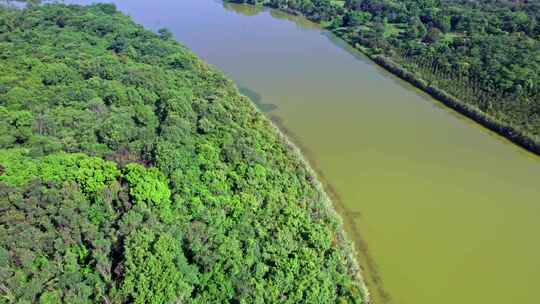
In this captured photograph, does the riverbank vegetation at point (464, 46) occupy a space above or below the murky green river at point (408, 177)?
above

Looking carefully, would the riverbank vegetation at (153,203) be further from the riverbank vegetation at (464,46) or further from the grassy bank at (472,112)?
the riverbank vegetation at (464,46)

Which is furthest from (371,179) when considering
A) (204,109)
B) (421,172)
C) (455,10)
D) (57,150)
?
(455,10)

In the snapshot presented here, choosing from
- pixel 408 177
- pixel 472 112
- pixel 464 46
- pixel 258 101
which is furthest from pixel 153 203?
pixel 464 46

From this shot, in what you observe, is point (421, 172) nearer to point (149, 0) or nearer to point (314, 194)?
point (314, 194)

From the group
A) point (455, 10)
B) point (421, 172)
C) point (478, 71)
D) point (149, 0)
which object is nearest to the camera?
point (421, 172)

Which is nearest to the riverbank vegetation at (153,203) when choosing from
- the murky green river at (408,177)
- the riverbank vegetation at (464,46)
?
the murky green river at (408,177)

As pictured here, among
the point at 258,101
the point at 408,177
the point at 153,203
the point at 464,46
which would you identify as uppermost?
the point at 464,46

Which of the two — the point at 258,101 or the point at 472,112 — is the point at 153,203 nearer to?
the point at 258,101
